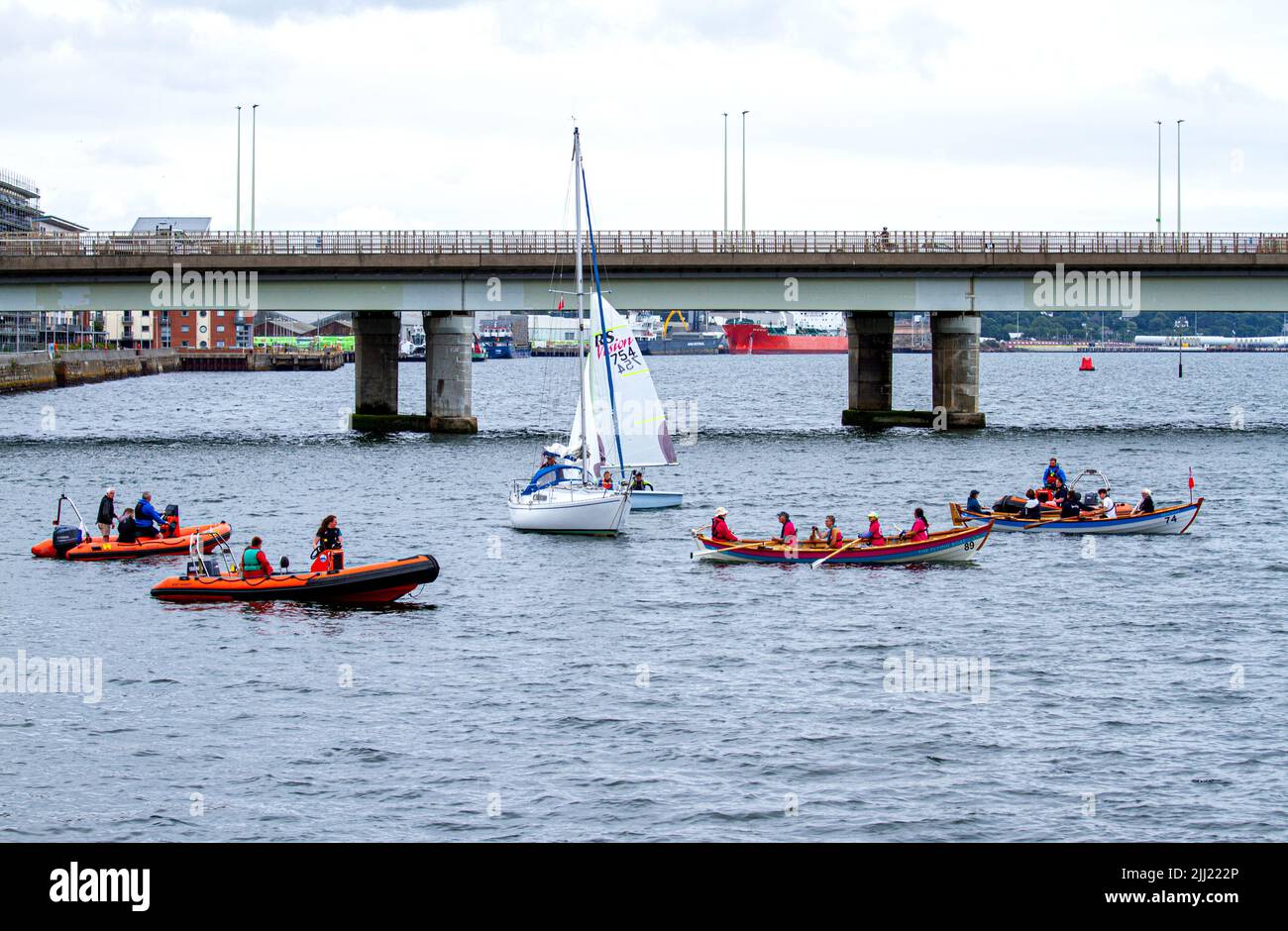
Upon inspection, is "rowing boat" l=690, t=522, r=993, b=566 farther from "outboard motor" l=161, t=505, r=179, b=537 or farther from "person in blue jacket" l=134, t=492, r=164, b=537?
"person in blue jacket" l=134, t=492, r=164, b=537

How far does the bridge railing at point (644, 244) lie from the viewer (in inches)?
3629

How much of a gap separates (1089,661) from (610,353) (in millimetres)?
28113

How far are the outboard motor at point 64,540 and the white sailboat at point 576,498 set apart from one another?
15.5m

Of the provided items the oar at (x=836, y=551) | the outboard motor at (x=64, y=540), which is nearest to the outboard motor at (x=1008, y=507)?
the oar at (x=836, y=551)

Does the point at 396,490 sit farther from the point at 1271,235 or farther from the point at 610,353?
the point at 1271,235

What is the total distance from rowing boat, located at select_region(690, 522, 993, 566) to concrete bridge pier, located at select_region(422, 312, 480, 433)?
4737cm

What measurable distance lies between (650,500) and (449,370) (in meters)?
35.0

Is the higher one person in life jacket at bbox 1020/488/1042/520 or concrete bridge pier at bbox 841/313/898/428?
concrete bridge pier at bbox 841/313/898/428

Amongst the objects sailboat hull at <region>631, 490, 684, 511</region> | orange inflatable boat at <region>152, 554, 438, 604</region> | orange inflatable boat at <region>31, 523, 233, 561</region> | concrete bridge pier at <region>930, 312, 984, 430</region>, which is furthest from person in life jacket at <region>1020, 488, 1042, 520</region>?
concrete bridge pier at <region>930, 312, 984, 430</region>

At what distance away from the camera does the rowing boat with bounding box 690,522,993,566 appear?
165ft

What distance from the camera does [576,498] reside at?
57.3 meters

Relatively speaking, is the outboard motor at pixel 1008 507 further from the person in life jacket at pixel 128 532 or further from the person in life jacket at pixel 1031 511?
the person in life jacket at pixel 128 532

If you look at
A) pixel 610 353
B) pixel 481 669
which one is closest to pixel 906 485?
pixel 610 353

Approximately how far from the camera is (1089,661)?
36656mm
